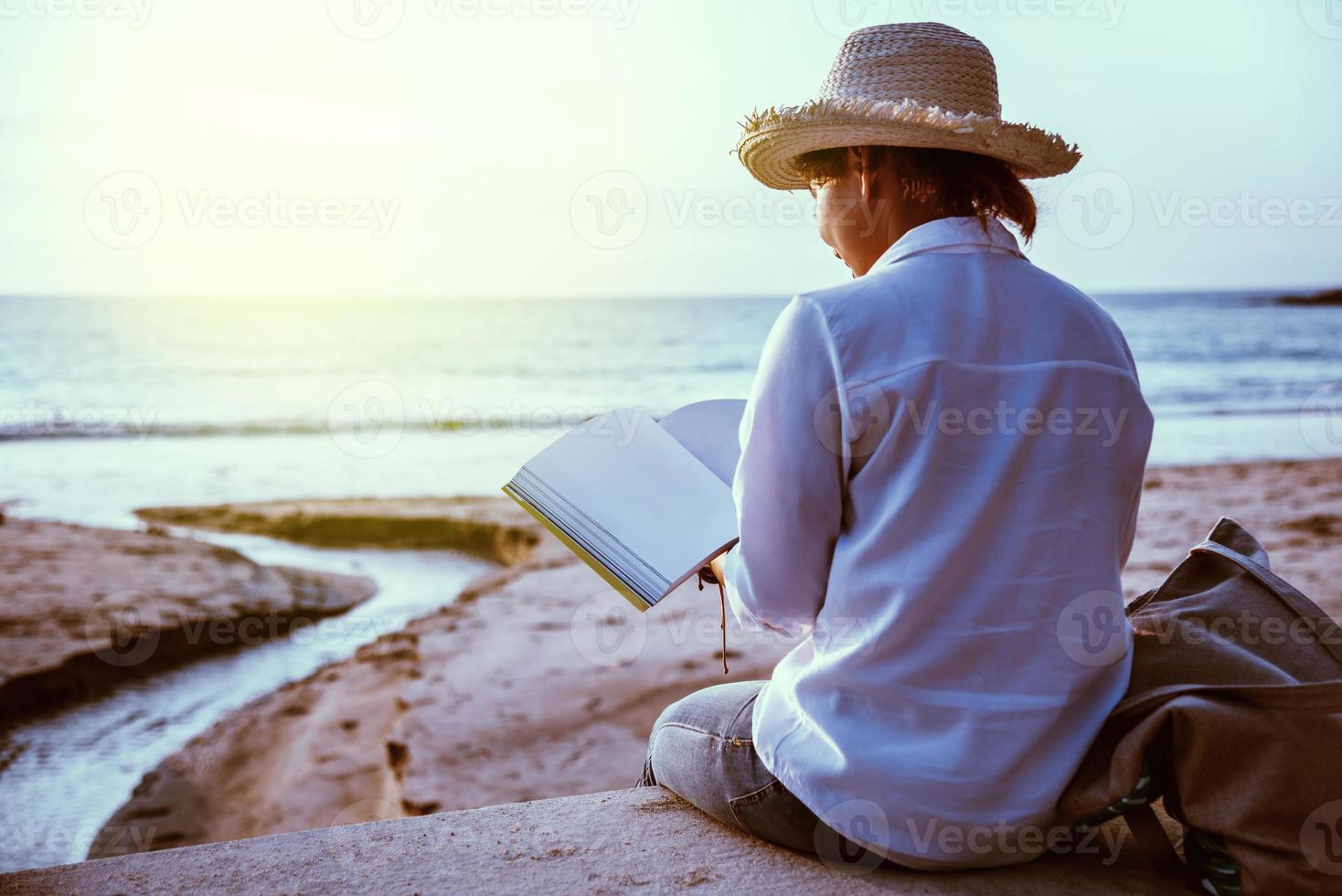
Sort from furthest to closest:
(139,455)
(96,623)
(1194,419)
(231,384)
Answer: (231,384) → (1194,419) → (139,455) → (96,623)

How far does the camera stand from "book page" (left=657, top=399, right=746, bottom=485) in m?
1.76

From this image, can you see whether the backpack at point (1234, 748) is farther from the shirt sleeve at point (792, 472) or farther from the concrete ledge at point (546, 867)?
the shirt sleeve at point (792, 472)

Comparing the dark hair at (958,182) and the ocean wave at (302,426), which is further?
the ocean wave at (302,426)

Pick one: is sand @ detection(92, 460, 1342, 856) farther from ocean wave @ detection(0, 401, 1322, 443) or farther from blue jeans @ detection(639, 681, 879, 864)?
ocean wave @ detection(0, 401, 1322, 443)

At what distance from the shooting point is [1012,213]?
154 cm

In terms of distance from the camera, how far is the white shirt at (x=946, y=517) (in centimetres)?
134

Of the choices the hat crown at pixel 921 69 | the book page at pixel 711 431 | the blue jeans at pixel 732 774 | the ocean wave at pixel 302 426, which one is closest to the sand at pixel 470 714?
the blue jeans at pixel 732 774

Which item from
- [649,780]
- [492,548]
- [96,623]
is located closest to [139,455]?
[492,548]

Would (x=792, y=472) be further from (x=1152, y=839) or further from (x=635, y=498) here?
(x=1152, y=839)

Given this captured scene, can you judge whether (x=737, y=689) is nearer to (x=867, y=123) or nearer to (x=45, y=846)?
(x=867, y=123)

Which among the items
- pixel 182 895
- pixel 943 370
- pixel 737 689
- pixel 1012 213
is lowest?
pixel 182 895

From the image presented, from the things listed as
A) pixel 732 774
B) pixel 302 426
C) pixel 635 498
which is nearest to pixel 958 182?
pixel 635 498

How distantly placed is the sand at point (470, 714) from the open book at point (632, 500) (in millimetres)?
1892

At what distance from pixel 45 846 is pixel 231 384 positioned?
18.1m
